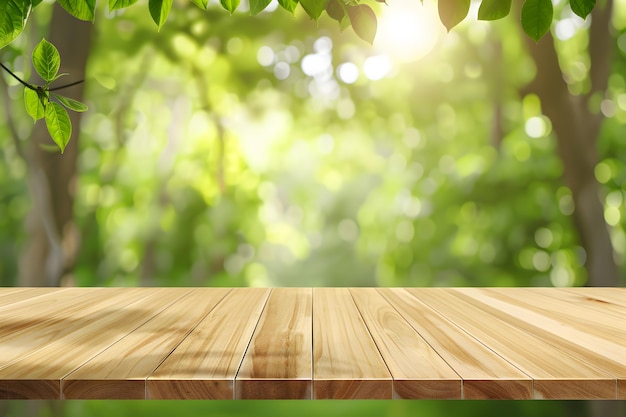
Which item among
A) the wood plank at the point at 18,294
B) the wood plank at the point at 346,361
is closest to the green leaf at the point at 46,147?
the wood plank at the point at 18,294

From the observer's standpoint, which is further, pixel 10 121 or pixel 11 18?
pixel 10 121

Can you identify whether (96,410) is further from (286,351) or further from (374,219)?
(286,351)

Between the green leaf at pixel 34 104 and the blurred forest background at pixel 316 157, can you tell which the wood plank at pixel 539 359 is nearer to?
the green leaf at pixel 34 104

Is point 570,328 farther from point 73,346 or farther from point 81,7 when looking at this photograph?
point 81,7

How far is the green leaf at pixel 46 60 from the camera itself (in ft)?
2.57

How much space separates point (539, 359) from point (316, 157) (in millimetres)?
2510

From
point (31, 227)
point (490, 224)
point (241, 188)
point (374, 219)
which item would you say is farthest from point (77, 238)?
point (490, 224)

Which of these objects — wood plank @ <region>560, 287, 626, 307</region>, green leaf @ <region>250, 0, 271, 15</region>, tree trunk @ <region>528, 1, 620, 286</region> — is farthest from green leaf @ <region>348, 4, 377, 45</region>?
tree trunk @ <region>528, 1, 620, 286</region>

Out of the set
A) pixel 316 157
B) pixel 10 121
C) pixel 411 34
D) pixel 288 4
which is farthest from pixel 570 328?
pixel 10 121

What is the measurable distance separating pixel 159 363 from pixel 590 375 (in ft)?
2.01

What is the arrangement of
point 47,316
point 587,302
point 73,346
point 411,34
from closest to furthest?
point 73,346 < point 47,316 < point 587,302 < point 411,34

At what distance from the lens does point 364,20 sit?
2.84 feet

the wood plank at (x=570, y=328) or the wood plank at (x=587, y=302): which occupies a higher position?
the wood plank at (x=570, y=328)

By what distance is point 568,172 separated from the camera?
9.99 ft
